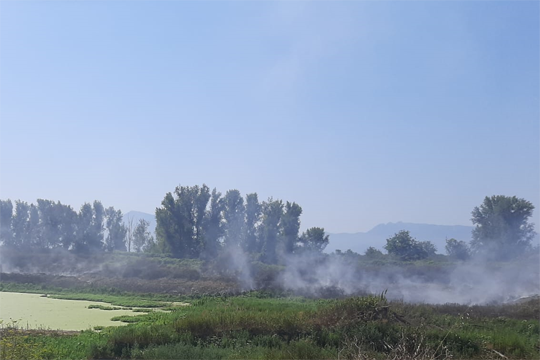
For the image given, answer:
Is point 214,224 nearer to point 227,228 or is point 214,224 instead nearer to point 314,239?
point 227,228

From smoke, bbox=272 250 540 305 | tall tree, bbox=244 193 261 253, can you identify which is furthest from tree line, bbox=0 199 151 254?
smoke, bbox=272 250 540 305

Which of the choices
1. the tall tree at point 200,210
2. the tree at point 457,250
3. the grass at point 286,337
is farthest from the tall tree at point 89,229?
the grass at point 286,337

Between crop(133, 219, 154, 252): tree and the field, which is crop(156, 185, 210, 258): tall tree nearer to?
crop(133, 219, 154, 252): tree

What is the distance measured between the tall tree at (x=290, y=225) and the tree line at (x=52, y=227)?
97.9 ft

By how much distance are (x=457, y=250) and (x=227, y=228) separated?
32325mm

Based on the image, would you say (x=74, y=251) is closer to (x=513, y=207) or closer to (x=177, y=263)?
(x=177, y=263)

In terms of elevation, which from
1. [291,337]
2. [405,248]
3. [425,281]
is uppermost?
[405,248]

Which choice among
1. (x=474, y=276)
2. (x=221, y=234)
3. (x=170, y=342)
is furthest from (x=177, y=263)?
(x=170, y=342)

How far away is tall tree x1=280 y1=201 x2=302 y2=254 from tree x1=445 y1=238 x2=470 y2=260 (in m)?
20.5

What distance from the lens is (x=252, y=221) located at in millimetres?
68000

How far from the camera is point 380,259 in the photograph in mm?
56062

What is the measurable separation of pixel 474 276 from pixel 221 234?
3711cm

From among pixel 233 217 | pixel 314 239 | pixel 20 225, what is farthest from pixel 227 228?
pixel 20 225

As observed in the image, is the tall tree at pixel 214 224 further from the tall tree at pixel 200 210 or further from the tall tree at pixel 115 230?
the tall tree at pixel 115 230
